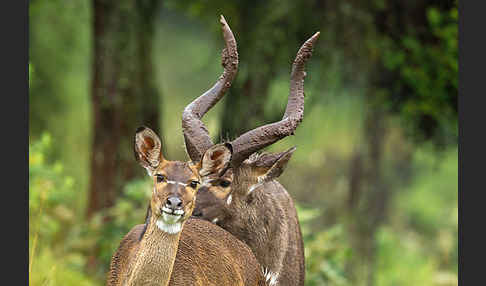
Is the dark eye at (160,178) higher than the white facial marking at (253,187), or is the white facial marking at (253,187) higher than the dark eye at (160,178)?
the dark eye at (160,178)

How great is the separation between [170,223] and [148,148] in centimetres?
55

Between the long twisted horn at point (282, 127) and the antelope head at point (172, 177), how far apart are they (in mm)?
1042

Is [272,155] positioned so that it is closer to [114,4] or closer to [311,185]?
[114,4]

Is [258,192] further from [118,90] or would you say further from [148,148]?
[118,90]

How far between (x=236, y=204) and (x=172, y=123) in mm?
14450

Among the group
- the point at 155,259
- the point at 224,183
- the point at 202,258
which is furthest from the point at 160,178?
the point at 224,183

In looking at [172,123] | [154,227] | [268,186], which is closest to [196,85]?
[172,123]

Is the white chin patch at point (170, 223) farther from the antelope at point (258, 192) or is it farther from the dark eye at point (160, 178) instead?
the antelope at point (258, 192)

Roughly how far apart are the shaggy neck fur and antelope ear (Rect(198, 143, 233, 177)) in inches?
19.8

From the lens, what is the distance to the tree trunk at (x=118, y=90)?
40.6 feet

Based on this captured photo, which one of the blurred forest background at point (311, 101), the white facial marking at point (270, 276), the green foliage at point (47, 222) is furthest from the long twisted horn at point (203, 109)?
the blurred forest background at point (311, 101)

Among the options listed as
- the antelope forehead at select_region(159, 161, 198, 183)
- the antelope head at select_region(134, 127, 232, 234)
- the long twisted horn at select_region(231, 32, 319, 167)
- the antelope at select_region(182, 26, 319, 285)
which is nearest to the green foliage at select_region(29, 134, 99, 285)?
the antelope at select_region(182, 26, 319, 285)

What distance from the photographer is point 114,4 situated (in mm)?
12422

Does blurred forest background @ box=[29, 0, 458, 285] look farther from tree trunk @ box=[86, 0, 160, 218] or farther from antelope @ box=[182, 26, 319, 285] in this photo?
antelope @ box=[182, 26, 319, 285]
